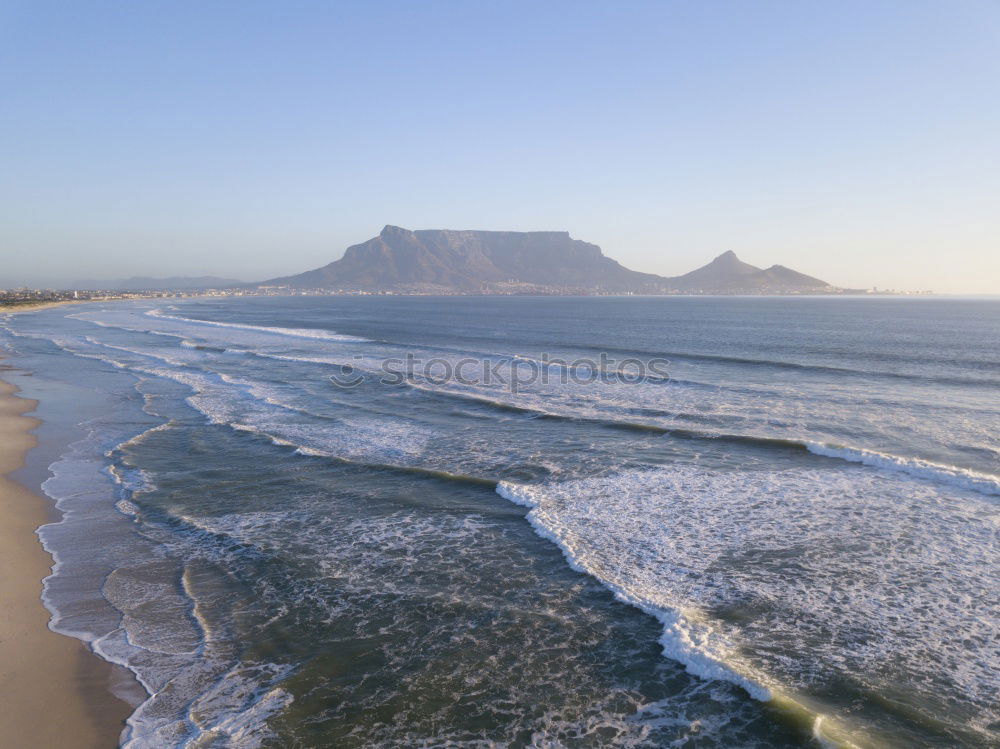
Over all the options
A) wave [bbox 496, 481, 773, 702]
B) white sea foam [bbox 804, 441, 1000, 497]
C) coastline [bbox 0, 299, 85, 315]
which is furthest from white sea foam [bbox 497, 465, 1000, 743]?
coastline [bbox 0, 299, 85, 315]

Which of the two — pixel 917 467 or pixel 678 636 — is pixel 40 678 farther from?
pixel 917 467

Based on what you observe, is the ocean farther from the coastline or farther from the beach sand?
the coastline

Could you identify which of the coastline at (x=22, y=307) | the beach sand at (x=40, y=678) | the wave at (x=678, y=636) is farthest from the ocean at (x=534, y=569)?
the coastline at (x=22, y=307)

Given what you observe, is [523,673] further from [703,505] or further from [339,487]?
[339,487]

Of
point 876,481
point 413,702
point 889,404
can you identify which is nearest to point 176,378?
point 413,702

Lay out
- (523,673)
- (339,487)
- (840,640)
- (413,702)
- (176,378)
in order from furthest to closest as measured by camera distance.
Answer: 1. (176,378)
2. (339,487)
3. (840,640)
4. (523,673)
5. (413,702)

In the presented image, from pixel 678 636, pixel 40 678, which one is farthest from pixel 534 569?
pixel 40 678

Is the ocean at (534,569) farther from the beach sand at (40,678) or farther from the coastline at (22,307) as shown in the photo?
the coastline at (22,307)
